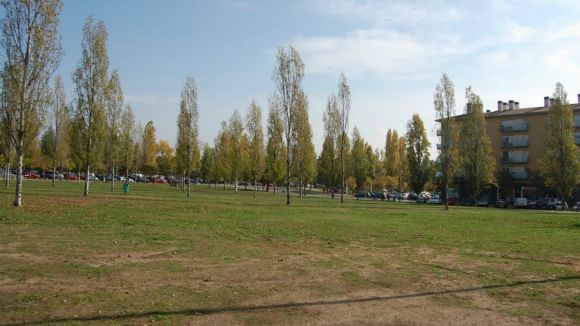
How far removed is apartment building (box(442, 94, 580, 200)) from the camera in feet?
253

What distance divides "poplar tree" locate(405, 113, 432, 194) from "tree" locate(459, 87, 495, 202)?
6061mm

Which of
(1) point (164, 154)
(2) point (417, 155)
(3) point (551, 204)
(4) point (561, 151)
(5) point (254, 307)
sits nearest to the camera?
(5) point (254, 307)

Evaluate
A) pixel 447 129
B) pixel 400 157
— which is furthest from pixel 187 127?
pixel 400 157

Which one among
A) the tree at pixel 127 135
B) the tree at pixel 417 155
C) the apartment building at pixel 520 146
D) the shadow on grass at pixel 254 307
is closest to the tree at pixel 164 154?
the tree at pixel 127 135

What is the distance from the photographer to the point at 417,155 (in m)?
A: 73.3

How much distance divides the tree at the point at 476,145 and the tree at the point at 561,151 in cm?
1012

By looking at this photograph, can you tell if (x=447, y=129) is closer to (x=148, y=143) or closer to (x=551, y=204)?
(x=551, y=204)

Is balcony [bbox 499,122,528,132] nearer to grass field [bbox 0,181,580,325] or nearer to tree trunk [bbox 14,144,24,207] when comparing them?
grass field [bbox 0,181,580,325]

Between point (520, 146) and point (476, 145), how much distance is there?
57.4ft

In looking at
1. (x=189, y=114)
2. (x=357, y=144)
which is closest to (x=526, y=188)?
(x=357, y=144)

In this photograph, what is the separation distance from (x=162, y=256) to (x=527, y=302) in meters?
8.40

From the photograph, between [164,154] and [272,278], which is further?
[164,154]

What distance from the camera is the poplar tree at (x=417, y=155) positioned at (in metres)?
72.3

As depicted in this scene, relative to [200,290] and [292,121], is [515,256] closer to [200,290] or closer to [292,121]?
[200,290]
